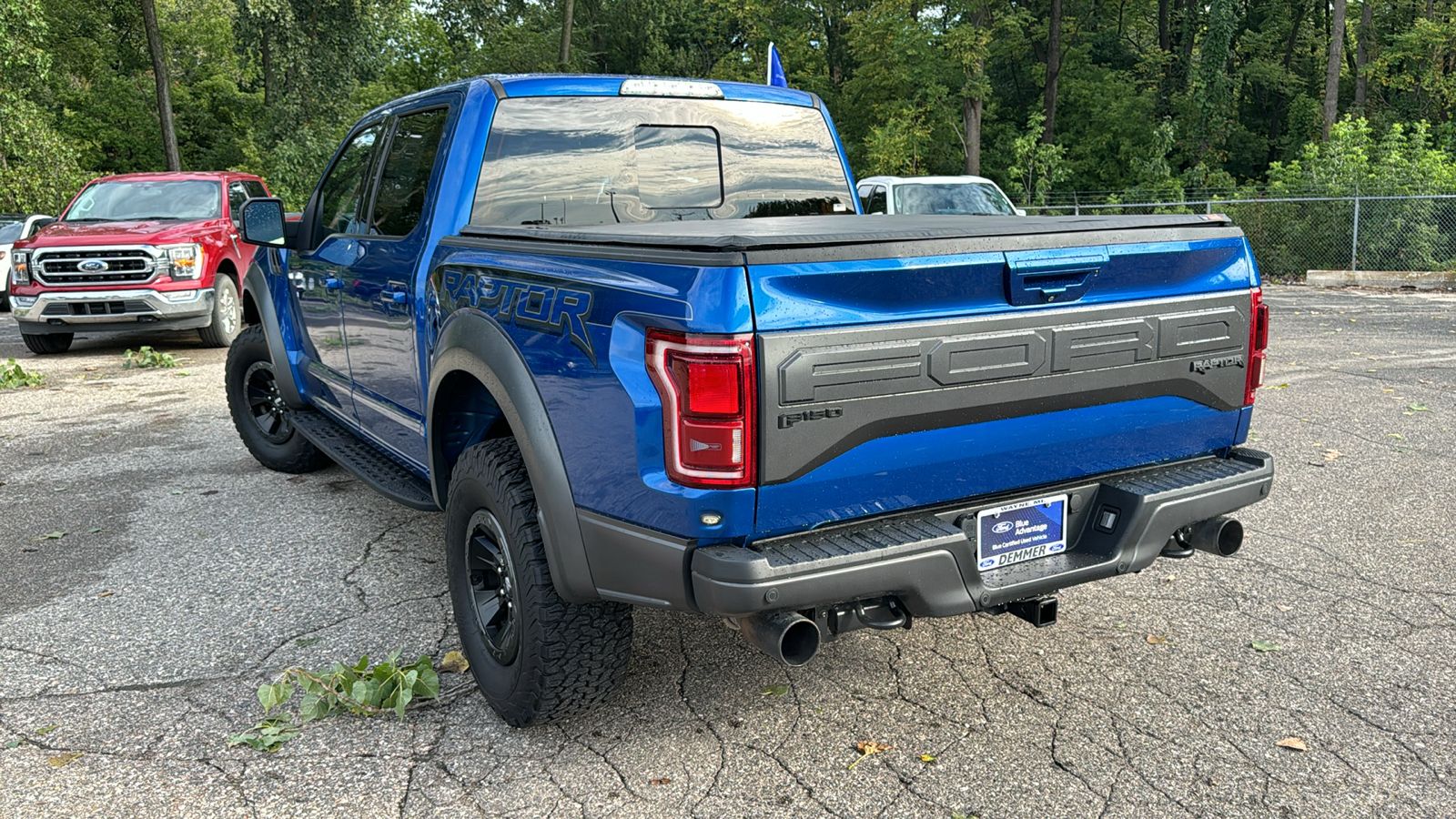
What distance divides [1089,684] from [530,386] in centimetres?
206

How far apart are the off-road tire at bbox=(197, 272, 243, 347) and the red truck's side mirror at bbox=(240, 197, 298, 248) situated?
25.3 feet

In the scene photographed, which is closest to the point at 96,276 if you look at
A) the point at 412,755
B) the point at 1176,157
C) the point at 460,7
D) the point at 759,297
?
the point at 412,755

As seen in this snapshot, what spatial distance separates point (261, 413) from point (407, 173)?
2.96 m

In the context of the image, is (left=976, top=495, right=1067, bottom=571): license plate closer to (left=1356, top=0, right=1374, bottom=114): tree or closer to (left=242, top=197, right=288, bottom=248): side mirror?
(left=242, top=197, right=288, bottom=248): side mirror

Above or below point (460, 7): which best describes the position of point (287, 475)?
below

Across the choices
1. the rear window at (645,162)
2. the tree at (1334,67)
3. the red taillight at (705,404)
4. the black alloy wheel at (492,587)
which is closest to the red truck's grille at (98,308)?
the rear window at (645,162)

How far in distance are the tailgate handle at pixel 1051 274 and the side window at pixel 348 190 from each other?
10.2ft

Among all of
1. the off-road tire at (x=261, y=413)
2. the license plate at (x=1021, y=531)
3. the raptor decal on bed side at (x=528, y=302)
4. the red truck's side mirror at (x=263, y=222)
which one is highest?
the red truck's side mirror at (x=263, y=222)

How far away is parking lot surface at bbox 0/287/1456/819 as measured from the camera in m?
2.97

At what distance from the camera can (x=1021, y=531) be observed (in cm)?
300

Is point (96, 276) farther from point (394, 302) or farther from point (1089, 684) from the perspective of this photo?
point (1089, 684)

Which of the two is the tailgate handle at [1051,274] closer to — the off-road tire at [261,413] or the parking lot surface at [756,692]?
the parking lot surface at [756,692]

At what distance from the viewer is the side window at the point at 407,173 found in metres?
4.26

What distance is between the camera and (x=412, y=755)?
3.21 meters
